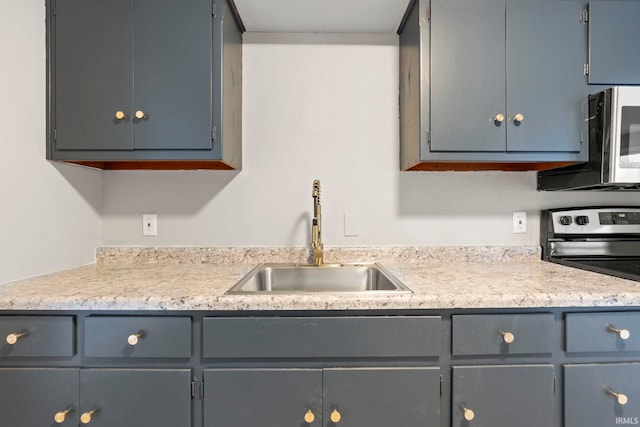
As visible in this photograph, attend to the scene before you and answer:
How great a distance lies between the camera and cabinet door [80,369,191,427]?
99 cm

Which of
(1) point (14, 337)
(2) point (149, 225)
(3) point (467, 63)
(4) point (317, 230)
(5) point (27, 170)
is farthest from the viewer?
(2) point (149, 225)

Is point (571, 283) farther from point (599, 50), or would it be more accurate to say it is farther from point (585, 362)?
point (599, 50)

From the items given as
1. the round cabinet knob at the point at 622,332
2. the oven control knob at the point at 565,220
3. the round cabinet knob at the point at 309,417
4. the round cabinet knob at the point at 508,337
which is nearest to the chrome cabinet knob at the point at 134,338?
the round cabinet knob at the point at 309,417

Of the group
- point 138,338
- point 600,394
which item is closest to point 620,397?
point 600,394

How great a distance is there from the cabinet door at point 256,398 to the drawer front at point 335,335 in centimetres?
7

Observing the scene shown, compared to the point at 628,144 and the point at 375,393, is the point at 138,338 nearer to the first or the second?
the point at 375,393

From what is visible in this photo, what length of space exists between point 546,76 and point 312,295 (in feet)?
4.38

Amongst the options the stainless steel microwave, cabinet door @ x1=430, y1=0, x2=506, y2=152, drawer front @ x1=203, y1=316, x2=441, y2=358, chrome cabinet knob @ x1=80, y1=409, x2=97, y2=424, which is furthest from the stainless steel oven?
chrome cabinet knob @ x1=80, y1=409, x2=97, y2=424

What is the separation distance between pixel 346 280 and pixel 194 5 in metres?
1.36

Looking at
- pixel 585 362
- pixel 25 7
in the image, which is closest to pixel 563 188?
pixel 585 362

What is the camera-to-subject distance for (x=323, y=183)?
1.70m

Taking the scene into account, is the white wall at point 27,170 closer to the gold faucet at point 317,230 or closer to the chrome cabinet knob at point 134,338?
the chrome cabinet knob at point 134,338

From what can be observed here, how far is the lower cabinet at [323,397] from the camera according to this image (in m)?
1.00

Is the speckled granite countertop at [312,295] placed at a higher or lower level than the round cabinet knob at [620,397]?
higher
